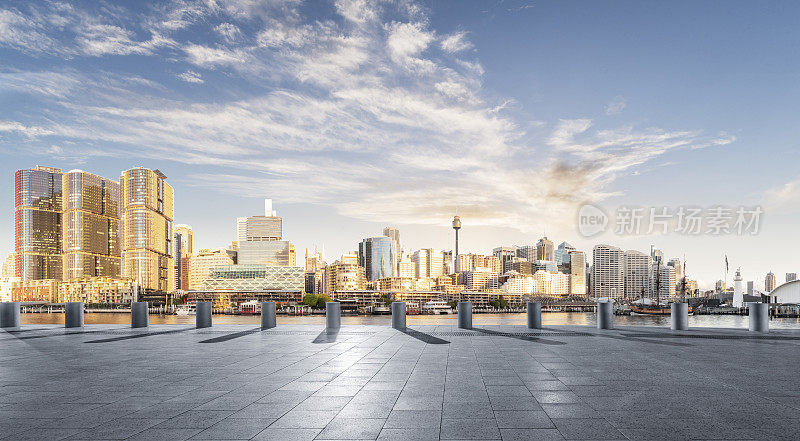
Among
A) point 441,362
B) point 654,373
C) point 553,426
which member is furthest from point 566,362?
point 553,426

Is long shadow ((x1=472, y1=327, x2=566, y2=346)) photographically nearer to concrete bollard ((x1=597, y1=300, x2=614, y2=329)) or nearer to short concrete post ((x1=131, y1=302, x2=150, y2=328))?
concrete bollard ((x1=597, y1=300, x2=614, y2=329))

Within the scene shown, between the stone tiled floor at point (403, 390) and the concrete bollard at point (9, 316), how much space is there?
1212 cm

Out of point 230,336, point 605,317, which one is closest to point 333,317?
point 230,336

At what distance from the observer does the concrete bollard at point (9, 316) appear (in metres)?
32.4

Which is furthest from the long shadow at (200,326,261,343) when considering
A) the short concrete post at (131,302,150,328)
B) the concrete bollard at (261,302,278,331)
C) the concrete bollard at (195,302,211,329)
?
the short concrete post at (131,302,150,328)

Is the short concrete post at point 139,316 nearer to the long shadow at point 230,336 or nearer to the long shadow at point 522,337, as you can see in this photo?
the long shadow at point 230,336

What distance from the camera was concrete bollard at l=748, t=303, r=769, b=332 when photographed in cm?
2791

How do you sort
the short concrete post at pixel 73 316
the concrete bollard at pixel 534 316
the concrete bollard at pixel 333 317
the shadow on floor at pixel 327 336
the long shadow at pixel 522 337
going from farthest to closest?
1. the short concrete post at pixel 73 316
2. the concrete bollard at pixel 333 317
3. the concrete bollard at pixel 534 316
4. the shadow on floor at pixel 327 336
5. the long shadow at pixel 522 337

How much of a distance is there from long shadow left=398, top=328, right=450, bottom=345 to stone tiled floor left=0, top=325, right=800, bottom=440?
2.66 ft

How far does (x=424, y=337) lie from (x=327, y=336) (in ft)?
15.4

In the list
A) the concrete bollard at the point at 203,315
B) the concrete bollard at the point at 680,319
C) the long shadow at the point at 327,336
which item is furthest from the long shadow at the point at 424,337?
the concrete bollard at the point at 680,319

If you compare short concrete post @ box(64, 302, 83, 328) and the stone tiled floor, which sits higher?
the stone tiled floor

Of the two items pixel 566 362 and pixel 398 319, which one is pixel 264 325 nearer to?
pixel 398 319

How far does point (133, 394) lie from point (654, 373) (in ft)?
42.4
